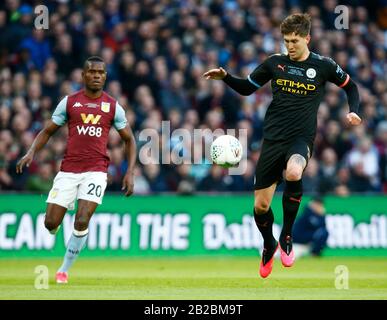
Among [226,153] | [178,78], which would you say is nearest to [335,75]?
[226,153]

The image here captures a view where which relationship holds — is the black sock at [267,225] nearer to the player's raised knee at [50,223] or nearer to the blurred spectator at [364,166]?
the player's raised knee at [50,223]

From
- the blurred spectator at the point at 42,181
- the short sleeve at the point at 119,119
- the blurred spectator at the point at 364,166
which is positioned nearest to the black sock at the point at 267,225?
the short sleeve at the point at 119,119

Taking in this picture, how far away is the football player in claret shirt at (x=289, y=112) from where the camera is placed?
1138 cm

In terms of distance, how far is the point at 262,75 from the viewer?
39.1 feet

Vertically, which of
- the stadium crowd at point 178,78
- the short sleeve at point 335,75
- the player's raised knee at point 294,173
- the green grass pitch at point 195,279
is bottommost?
the green grass pitch at point 195,279

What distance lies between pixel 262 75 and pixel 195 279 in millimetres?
3152

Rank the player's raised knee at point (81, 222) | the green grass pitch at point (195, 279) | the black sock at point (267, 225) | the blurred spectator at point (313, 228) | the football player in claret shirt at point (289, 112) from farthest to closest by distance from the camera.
Result: the blurred spectator at point (313, 228) < the player's raised knee at point (81, 222) < the black sock at point (267, 225) < the football player in claret shirt at point (289, 112) < the green grass pitch at point (195, 279)

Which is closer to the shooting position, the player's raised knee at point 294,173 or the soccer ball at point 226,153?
the player's raised knee at point 294,173

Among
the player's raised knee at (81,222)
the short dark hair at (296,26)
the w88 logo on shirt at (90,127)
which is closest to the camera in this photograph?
the short dark hair at (296,26)

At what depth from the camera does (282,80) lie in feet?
38.3

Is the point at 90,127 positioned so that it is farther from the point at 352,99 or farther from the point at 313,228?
the point at 313,228

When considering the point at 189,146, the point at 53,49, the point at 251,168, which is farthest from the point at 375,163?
the point at 53,49

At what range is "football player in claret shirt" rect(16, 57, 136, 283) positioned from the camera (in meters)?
12.3

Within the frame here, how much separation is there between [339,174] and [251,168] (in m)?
1.89
